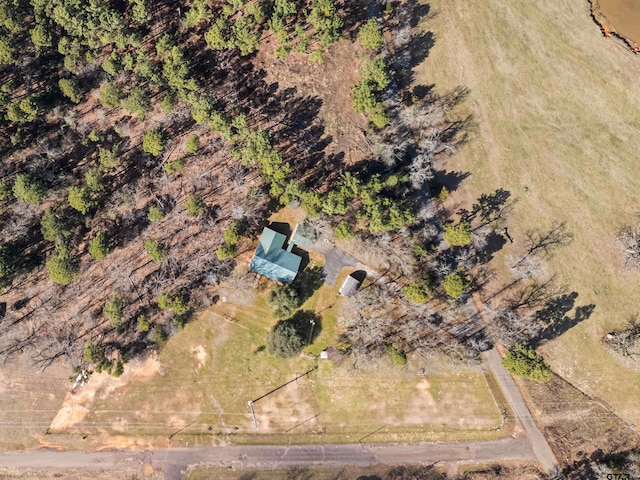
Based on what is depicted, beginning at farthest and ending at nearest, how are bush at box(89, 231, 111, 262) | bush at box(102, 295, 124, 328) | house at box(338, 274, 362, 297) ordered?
house at box(338, 274, 362, 297) → bush at box(102, 295, 124, 328) → bush at box(89, 231, 111, 262)

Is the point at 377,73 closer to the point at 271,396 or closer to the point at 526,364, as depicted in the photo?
the point at 526,364

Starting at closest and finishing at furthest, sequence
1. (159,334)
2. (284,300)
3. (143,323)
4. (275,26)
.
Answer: (275,26), (284,300), (143,323), (159,334)

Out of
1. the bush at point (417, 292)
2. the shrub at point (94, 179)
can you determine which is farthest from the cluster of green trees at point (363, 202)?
the shrub at point (94, 179)

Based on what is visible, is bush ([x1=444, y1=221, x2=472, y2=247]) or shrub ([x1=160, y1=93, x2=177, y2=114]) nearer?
bush ([x1=444, y1=221, x2=472, y2=247])

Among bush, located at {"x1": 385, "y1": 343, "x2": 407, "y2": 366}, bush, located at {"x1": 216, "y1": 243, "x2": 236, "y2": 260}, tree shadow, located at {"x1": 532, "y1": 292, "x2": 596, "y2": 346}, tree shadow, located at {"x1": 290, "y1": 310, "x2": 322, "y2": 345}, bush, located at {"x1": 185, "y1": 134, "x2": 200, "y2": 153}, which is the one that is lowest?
tree shadow, located at {"x1": 290, "y1": 310, "x2": 322, "y2": 345}

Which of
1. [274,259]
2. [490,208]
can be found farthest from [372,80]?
[274,259]

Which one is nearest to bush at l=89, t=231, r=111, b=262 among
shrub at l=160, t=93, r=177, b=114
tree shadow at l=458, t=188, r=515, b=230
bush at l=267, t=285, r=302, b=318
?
shrub at l=160, t=93, r=177, b=114

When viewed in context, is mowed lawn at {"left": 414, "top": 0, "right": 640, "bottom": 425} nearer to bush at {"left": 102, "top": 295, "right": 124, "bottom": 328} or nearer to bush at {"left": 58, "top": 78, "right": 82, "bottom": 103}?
bush at {"left": 58, "top": 78, "right": 82, "bottom": 103}
